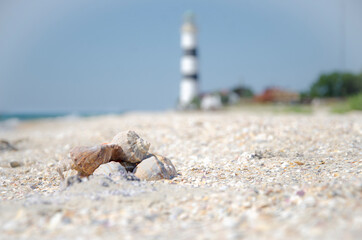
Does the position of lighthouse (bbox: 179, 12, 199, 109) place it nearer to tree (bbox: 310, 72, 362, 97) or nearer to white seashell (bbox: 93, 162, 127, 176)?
tree (bbox: 310, 72, 362, 97)

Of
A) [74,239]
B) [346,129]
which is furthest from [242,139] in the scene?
[74,239]

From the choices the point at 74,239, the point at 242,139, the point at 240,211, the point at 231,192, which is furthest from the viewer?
the point at 242,139

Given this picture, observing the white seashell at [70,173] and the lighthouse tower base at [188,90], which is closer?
the white seashell at [70,173]

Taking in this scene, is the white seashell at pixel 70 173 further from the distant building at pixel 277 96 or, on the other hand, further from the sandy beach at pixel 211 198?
the distant building at pixel 277 96

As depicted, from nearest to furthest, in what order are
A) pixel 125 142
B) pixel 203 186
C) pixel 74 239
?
1. pixel 74 239
2. pixel 203 186
3. pixel 125 142

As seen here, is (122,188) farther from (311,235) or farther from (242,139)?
(242,139)

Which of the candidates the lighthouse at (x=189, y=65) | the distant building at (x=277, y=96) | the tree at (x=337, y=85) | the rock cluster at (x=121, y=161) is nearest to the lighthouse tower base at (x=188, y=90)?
the lighthouse at (x=189, y=65)

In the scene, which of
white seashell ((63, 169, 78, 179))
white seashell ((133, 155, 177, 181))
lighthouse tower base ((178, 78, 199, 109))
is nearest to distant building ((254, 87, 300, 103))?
lighthouse tower base ((178, 78, 199, 109))
